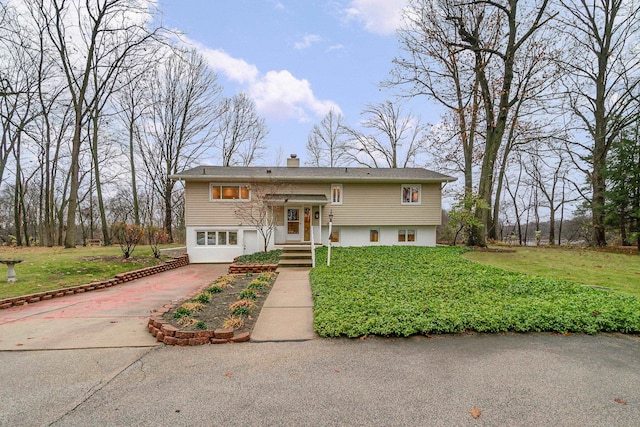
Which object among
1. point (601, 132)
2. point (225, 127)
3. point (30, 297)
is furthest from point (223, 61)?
point (601, 132)

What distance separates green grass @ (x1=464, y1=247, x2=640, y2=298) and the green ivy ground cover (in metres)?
1.24

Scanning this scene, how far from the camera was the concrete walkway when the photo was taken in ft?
13.8

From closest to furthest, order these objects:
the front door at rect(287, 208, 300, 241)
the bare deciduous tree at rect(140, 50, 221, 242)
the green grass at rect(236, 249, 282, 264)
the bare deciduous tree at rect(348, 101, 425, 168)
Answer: the green grass at rect(236, 249, 282, 264), the front door at rect(287, 208, 300, 241), the bare deciduous tree at rect(140, 50, 221, 242), the bare deciduous tree at rect(348, 101, 425, 168)

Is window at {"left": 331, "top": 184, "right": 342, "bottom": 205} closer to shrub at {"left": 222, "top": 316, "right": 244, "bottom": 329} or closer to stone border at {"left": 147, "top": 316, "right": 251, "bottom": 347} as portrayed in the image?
shrub at {"left": 222, "top": 316, "right": 244, "bottom": 329}

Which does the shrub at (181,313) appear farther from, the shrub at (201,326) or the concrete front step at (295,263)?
the concrete front step at (295,263)

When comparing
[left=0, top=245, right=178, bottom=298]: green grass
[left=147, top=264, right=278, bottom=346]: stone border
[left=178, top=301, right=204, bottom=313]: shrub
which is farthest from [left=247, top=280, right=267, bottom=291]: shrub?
[left=0, top=245, right=178, bottom=298]: green grass

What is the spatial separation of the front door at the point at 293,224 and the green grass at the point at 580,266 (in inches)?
304

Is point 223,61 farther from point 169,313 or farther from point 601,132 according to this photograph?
point 601,132

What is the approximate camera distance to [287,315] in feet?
16.8

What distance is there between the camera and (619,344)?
388cm

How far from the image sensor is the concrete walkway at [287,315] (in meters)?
4.20

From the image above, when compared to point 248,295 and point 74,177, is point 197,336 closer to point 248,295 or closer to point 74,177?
point 248,295

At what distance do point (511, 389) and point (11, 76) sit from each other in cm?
2643

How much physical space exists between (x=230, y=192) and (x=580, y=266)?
14.0 metres
